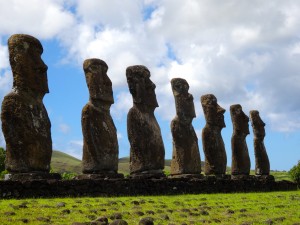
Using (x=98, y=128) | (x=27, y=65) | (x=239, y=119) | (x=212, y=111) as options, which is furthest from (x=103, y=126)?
(x=239, y=119)

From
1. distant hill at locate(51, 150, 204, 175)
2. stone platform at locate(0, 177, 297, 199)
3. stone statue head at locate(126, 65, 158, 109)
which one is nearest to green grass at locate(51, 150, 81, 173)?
distant hill at locate(51, 150, 204, 175)

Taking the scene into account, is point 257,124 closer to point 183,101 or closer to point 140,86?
point 183,101

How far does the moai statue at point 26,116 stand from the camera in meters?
12.3

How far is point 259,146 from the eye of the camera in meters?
24.5

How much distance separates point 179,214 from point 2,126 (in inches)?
205

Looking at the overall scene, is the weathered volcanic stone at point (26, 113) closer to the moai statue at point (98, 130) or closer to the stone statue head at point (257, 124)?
the moai statue at point (98, 130)

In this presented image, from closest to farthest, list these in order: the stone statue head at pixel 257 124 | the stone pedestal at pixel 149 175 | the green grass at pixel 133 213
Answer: the green grass at pixel 133 213
the stone pedestal at pixel 149 175
the stone statue head at pixel 257 124

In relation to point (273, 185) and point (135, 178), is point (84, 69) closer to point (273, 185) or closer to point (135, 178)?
point (135, 178)

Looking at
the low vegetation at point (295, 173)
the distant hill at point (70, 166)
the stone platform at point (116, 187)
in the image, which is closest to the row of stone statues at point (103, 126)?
the stone platform at point (116, 187)

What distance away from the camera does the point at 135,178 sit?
14523 mm

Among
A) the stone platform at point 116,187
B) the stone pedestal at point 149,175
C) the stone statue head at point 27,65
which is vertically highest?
the stone statue head at point 27,65

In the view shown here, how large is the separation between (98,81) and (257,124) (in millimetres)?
12139

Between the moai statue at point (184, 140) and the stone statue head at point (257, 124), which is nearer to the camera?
the moai statue at point (184, 140)

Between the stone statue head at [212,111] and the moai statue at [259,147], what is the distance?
4.09 m
